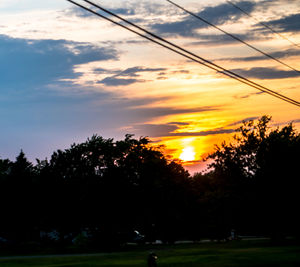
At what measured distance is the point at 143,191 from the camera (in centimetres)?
7700

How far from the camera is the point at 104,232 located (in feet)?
239

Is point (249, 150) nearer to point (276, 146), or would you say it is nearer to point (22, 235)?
point (276, 146)

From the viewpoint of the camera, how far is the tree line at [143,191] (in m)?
64.3

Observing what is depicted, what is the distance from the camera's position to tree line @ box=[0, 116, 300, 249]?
211 ft

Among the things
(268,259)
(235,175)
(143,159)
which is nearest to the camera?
(268,259)

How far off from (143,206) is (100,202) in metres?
7.36

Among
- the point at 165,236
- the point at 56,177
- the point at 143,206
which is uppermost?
the point at 56,177

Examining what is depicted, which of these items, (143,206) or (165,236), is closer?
(143,206)

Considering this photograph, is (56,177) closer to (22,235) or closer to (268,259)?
(22,235)

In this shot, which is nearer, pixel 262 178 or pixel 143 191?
pixel 262 178

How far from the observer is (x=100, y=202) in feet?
239

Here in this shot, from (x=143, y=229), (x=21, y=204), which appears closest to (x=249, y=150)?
(x=143, y=229)

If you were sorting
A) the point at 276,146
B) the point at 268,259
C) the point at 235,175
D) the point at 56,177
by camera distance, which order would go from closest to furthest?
the point at 268,259 < the point at 276,146 < the point at 235,175 < the point at 56,177

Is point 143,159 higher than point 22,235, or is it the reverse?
point 143,159
